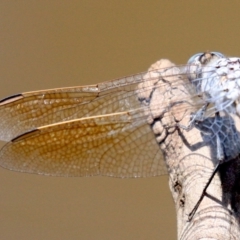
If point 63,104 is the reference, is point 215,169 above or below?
below

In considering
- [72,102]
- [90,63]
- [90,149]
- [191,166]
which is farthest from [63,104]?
[90,63]

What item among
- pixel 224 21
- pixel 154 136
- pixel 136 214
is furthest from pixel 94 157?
pixel 224 21

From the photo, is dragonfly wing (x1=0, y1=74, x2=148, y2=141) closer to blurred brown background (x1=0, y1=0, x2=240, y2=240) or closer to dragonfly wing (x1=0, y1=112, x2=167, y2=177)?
dragonfly wing (x1=0, y1=112, x2=167, y2=177)

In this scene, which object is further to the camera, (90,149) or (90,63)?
(90,63)

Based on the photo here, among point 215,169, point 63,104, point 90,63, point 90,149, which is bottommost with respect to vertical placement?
point 215,169

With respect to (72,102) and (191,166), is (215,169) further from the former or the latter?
(72,102)

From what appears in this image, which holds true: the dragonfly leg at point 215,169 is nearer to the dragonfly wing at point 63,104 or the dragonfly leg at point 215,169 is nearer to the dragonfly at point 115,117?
the dragonfly at point 115,117

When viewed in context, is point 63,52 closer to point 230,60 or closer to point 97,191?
point 97,191

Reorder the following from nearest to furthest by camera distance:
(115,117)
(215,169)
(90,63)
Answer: (215,169) < (115,117) < (90,63)
